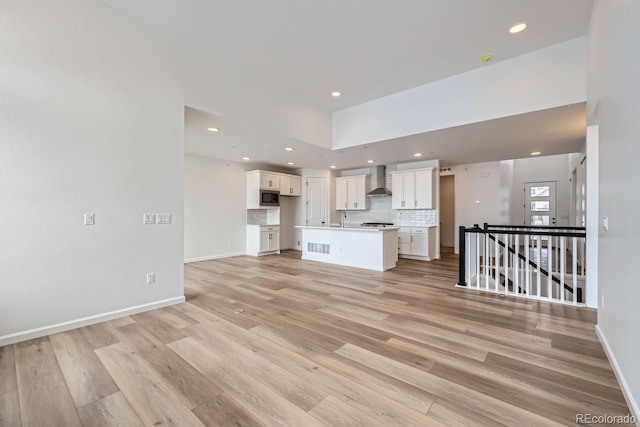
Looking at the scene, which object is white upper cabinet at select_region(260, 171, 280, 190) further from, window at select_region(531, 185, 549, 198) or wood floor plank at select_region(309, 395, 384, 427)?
window at select_region(531, 185, 549, 198)

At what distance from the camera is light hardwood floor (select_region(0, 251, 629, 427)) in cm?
155

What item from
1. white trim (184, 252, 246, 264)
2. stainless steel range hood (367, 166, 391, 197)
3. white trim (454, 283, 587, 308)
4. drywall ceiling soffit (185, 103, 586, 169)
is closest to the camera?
white trim (454, 283, 587, 308)

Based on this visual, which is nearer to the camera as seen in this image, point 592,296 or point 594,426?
point 594,426

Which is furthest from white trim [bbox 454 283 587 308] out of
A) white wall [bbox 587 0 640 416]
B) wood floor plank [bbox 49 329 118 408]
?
wood floor plank [bbox 49 329 118 408]

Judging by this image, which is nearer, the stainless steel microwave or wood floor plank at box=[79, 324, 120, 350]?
wood floor plank at box=[79, 324, 120, 350]

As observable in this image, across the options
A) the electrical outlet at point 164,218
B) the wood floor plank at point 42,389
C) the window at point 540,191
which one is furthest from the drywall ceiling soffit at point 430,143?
the window at point 540,191

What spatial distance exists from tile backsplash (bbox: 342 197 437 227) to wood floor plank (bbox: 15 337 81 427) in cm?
709

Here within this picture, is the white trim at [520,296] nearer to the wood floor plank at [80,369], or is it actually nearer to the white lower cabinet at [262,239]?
the wood floor plank at [80,369]

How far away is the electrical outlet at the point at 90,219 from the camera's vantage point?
2.73m

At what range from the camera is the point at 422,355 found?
218 cm

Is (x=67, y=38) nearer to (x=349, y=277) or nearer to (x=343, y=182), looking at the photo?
(x=349, y=277)

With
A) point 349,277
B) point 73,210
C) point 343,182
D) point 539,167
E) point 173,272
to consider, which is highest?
point 539,167

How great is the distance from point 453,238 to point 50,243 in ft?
31.4

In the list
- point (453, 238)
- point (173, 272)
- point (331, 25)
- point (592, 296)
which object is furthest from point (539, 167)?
point (173, 272)
